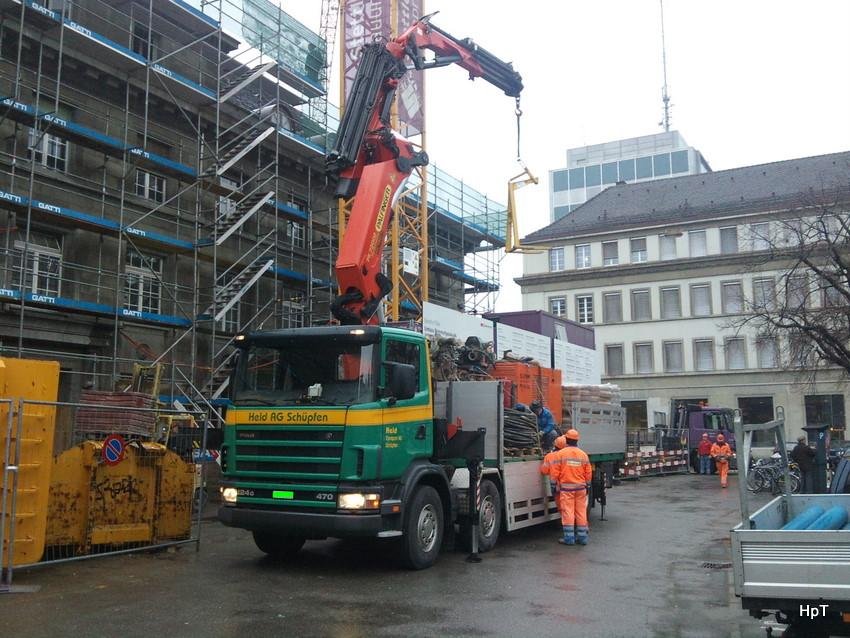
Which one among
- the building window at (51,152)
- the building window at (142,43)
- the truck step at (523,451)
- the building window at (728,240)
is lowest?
the truck step at (523,451)

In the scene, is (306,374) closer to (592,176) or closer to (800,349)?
(800,349)

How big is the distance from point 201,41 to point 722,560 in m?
18.0

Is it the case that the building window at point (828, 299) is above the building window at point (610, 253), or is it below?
below

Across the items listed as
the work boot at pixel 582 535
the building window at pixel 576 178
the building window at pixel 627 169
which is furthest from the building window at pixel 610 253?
the work boot at pixel 582 535

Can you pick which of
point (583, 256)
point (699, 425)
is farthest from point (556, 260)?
point (699, 425)

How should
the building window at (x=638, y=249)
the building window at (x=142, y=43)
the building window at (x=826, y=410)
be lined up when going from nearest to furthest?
the building window at (x=142, y=43), the building window at (x=826, y=410), the building window at (x=638, y=249)

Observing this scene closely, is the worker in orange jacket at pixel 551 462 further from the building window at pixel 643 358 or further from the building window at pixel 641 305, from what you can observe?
the building window at pixel 641 305

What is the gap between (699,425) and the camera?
3400cm

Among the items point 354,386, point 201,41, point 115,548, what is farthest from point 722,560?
point 201,41

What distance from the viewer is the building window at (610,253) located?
52.9m

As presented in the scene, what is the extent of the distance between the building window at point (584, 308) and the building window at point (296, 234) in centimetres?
3098

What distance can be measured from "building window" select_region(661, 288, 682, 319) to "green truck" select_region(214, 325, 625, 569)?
4328 centimetres

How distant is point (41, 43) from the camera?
17.0 meters

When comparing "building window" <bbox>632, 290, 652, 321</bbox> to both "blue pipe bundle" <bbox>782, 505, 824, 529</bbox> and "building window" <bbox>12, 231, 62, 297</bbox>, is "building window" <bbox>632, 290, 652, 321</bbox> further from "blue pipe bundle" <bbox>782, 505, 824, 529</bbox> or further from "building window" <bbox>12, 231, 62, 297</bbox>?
"blue pipe bundle" <bbox>782, 505, 824, 529</bbox>
